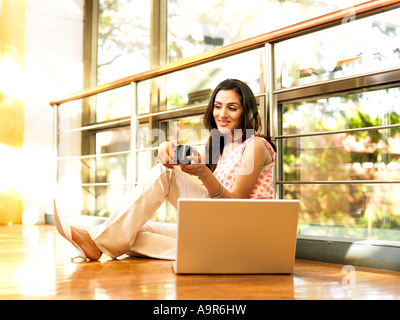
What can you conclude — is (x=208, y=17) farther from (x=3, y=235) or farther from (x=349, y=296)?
(x=349, y=296)

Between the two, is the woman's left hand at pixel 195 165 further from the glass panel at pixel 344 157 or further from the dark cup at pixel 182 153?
the glass panel at pixel 344 157

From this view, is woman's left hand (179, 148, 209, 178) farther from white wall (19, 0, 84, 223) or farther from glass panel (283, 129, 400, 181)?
white wall (19, 0, 84, 223)

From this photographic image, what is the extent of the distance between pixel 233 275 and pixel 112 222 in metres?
0.47

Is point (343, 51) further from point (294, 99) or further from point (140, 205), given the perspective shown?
point (140, 205)

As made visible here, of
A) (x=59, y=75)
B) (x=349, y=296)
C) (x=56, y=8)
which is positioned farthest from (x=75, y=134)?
(x=349, y=296)

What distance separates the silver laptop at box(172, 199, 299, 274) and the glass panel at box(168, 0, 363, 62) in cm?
120

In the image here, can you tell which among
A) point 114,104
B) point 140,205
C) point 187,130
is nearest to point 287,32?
point 140,205

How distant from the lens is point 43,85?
3.80 metres

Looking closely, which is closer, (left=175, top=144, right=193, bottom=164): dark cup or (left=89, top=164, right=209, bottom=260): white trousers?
(left=175, top=144, right=193, bottom=164): dark cup

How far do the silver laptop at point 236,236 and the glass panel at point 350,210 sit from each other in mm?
607

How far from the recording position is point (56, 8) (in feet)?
12.6

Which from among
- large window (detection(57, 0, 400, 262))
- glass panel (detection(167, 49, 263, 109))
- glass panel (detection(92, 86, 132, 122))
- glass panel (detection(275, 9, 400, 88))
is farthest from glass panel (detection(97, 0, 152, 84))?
glass panel (detection(275, 9, 400, 88))

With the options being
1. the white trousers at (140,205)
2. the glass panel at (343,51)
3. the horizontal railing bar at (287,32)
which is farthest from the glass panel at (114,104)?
the white trousers at (140,205)

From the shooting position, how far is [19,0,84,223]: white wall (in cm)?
373
